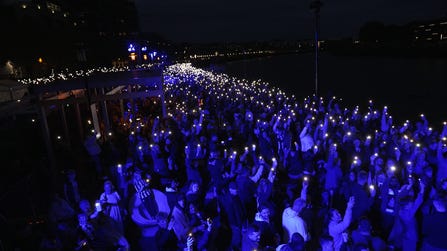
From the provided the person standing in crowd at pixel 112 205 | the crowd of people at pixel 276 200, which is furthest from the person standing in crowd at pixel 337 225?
the person standing in crowd at pixel 112 205

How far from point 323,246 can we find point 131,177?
371cm

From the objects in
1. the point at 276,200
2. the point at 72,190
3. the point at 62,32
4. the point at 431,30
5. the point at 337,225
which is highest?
the point at 62,32

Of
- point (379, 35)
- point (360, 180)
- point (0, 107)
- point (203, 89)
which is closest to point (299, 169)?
point (360, 180)

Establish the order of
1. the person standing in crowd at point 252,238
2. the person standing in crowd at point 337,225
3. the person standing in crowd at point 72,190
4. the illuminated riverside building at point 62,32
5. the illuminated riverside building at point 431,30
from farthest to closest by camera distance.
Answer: the illuminated riverside building at point 431,30
the illuminated riverside building at point 62,32
the person standing in crowd at point 72,190
the person standing in crowd at point 337,225
the person standing in crowd at point 252,238

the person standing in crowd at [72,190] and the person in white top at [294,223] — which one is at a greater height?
the person in white top at [294,223]

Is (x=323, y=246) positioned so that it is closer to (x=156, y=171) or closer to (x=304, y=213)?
(x=304, y=213)

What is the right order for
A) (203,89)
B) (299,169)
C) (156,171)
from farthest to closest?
(203,89) → (156,171) → (299,169)

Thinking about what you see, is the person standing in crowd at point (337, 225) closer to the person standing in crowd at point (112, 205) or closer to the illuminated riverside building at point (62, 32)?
the person standing in crowd at point (112, 205)

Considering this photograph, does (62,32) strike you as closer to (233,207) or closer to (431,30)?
(233,207)

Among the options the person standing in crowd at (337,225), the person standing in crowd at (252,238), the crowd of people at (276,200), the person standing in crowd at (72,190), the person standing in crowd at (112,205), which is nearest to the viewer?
the person standing in crowd at (252,238)

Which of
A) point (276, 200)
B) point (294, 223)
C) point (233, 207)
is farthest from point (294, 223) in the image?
point (276, 200)

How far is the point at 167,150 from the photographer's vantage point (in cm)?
877

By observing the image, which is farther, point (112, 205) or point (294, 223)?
point (112, 205)

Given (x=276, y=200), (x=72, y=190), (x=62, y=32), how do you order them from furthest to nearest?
(x=62, y=32), (x=72, y=190), (x=276, y=200)
